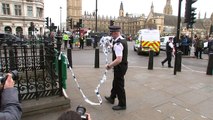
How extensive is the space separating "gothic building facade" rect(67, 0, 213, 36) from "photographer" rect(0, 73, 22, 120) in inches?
3379

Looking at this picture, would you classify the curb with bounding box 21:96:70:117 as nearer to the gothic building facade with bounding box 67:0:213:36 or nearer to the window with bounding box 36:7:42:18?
the window with bounding box 36:7:42:18

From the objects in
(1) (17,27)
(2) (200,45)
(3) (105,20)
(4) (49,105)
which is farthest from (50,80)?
(3) (105,20)

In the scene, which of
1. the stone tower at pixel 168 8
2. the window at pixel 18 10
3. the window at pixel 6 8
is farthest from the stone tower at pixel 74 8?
the stone tower at pixel 168 8

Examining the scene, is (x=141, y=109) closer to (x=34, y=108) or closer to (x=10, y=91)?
(x=34, y=108)

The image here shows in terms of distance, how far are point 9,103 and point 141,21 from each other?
419ft

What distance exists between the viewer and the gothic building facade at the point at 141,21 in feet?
330

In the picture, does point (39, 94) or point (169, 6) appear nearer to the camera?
point (39, 94)

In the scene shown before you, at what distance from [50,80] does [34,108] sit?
0.79m

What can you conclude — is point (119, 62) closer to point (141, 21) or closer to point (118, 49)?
point (118, 49)

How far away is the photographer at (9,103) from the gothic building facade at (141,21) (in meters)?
85.8

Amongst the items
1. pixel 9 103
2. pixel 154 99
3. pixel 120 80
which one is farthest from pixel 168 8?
pixel 9 103

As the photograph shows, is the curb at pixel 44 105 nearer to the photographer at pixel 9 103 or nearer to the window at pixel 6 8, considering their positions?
the photographer at pixel 9 103

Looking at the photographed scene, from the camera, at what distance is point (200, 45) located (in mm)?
14648

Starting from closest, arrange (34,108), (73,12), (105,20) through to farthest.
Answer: (34,108), (73,12), (105,20)
